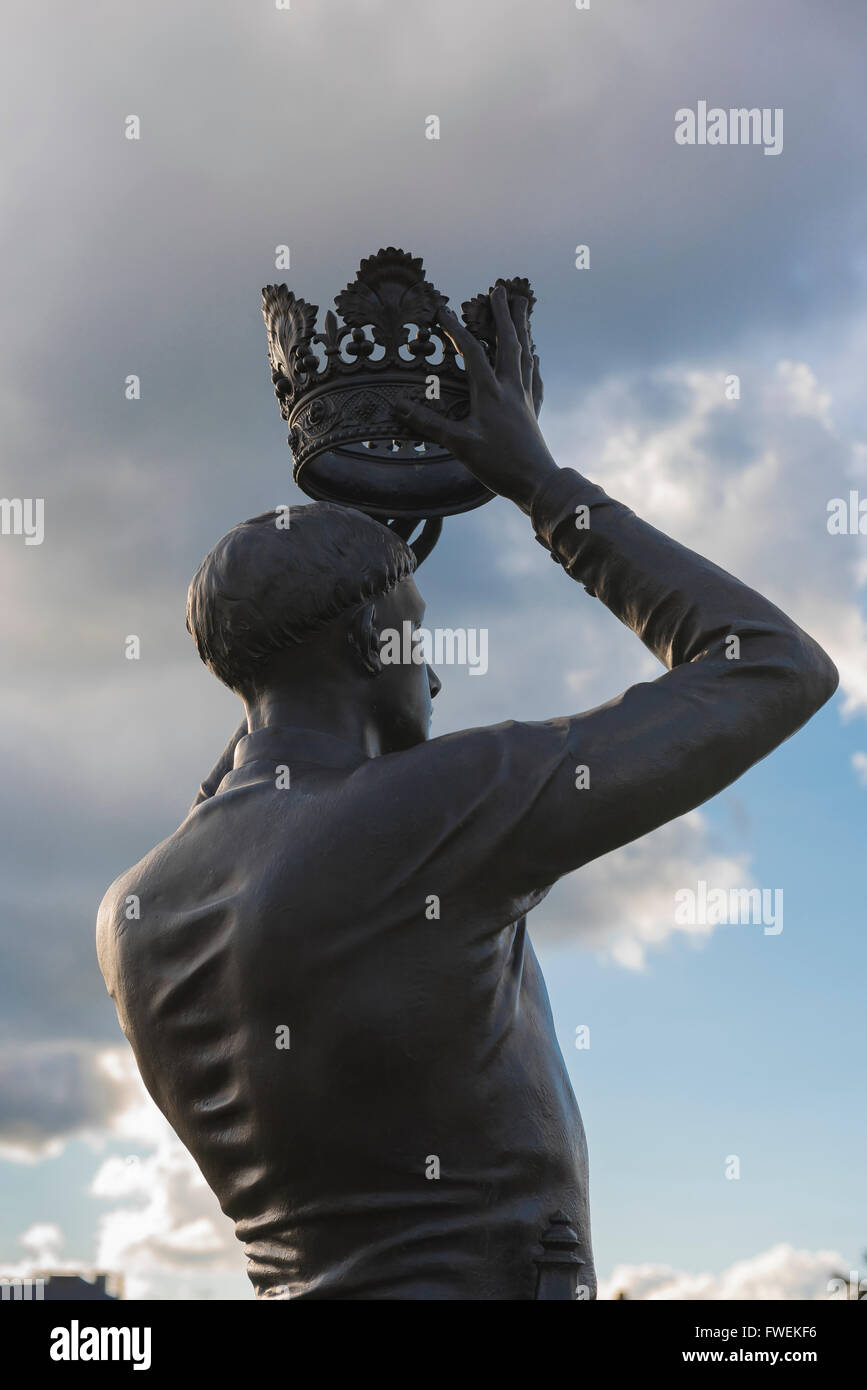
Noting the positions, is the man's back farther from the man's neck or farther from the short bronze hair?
the short bronze hair

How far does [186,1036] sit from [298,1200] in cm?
57

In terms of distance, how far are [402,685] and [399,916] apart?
85 cm

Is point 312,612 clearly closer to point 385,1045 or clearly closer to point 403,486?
point 403,486

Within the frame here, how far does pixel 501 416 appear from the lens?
5.07 metres

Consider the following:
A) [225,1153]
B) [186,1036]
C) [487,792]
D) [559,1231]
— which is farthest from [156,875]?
[559,1231]

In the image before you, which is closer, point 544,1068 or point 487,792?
point 487,792

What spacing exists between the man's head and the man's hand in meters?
0.39

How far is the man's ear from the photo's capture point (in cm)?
482

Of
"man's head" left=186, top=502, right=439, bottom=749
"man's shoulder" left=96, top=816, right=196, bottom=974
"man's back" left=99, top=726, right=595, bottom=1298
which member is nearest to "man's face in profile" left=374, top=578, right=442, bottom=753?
"man's head" left=186, top=502, right=439, bottom=749

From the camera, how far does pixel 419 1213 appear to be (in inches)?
172

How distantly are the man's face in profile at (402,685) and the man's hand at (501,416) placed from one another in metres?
0.44

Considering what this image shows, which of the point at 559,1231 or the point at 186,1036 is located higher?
the point at 186,1036

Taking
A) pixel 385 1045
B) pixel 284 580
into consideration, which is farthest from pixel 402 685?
pixel 385 1045
